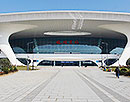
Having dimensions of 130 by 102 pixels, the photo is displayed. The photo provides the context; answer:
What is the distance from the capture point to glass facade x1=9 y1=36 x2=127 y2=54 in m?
67.0

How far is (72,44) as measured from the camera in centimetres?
6794

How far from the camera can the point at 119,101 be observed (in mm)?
5895

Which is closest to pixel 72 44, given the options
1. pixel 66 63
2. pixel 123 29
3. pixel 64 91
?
pixel 66 63

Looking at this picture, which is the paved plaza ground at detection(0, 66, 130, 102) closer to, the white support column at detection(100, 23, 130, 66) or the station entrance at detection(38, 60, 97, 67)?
the white support column at detection(100, 23, 130, 66)

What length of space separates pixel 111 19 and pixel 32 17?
813 inches

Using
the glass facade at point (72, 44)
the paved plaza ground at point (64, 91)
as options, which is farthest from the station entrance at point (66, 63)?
the paved plaza ground at point (64, 91)

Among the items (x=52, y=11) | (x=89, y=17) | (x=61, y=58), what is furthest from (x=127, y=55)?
(x=52, y=11)

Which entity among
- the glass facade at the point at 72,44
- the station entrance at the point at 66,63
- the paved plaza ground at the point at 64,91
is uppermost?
the glass facade at the point at 72,44

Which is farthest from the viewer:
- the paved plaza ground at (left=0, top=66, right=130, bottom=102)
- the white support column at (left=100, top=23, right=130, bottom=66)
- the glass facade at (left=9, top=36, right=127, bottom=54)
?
the glass facade at (left=9, top=36, right=127, bottom=54)

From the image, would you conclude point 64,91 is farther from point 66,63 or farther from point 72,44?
point 72,44

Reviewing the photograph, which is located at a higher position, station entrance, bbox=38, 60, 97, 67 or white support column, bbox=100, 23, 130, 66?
white support column, bbox=100, 23, 130, 66

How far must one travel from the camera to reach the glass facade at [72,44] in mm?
67000

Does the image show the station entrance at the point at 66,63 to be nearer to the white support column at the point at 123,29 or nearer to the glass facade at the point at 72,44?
the glass facade at the point at 72,44

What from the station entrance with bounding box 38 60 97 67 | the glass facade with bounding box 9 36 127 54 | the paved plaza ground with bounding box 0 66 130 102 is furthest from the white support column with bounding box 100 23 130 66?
the paved plaza ground with bounding box 0 66 130 102
